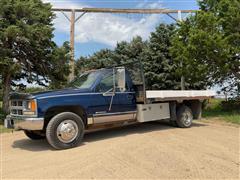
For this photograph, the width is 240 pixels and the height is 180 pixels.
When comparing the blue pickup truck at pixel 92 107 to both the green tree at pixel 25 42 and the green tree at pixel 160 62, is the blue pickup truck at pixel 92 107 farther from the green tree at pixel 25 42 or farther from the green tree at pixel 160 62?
the green tree at pixel 160 62

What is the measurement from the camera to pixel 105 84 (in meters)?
7.70

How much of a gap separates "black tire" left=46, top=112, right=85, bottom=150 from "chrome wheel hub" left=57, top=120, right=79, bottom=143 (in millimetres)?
36

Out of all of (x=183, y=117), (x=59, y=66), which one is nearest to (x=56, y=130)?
(x=183, y=117)

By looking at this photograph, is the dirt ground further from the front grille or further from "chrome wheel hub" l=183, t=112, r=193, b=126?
"chrome wheel hub" l=183, t=112, r=193, b=126

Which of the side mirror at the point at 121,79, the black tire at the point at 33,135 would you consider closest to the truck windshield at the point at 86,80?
the side mirror at the point at 121,79

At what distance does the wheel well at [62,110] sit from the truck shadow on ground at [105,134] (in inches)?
26.2

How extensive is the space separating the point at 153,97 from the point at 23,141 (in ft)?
13.6

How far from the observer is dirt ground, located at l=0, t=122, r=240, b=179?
4723 millimetres

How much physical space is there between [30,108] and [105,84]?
220 cm

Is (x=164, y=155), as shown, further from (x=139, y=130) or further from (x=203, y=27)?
(x=203, y=27)

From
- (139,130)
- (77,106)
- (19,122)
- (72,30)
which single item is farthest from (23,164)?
(72,30)

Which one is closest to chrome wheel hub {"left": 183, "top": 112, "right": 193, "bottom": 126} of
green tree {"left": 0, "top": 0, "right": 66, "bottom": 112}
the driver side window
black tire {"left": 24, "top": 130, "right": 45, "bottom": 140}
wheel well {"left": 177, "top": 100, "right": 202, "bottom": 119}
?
wheel well {"left": 177, "top": 100, "right": 202, "bottom": 119}

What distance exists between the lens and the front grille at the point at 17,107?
22.4ft

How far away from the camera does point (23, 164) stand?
215 inches
